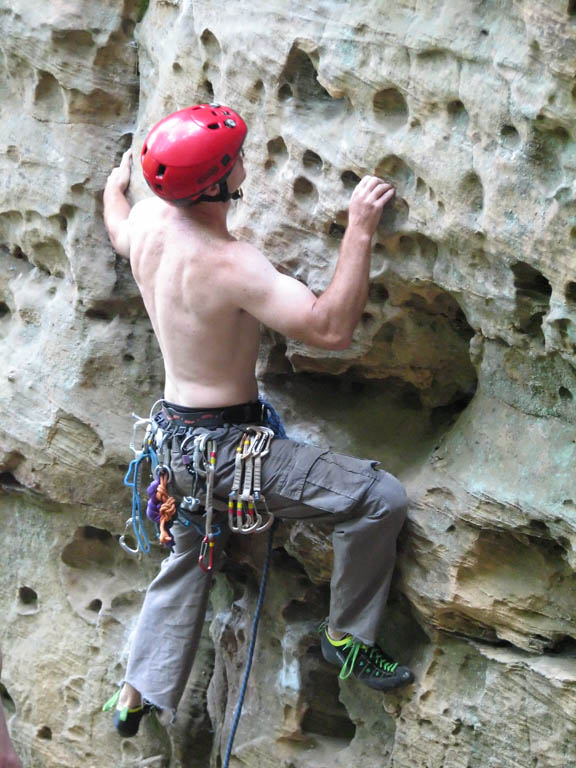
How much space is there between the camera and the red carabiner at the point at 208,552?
11.6 feet

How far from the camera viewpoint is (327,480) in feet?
10.9

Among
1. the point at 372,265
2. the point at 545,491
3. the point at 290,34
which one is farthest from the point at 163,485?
the point at 290,34

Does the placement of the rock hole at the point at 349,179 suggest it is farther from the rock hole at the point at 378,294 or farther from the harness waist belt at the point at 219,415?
the harness waist belt at the point at 219,415

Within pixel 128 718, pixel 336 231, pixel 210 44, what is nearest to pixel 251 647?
pixel 128 718

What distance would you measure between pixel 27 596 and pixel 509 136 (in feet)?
9.86

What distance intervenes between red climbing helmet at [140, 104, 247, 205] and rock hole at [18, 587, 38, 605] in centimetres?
224

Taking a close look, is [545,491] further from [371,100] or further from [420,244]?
[371,100]

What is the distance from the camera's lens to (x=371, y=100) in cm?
314

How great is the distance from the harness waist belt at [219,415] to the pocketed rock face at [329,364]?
1.09 feet

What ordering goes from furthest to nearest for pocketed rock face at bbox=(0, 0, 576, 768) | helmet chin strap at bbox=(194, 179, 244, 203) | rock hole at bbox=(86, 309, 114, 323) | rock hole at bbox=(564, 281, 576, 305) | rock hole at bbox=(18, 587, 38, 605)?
rock hole at bbox=(18, 587, 38, 605)
rock hole at bbox=(86, 309, 114, 323)
helmet chin strap at bbox=(194, 179, 244, 203)
pocketed rock face at bbox=(0, 0, 576, 768)
rock hole at bbox=(564, 281, 576, 305)

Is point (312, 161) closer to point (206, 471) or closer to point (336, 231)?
point (336, 231)

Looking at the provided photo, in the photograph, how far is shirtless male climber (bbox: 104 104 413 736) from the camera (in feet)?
10.3

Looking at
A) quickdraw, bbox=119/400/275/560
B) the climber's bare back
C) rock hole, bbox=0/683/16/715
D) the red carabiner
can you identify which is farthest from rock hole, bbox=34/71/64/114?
rock hole, bbox=0/683/16/715

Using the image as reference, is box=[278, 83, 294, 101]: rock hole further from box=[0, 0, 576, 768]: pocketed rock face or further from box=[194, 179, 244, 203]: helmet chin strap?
box=[194, 179, 244, 203]: helmet chin strap
